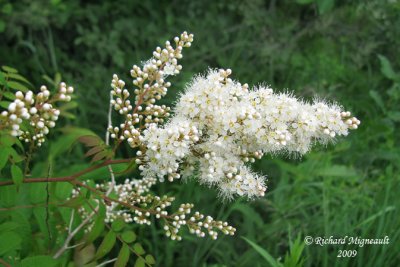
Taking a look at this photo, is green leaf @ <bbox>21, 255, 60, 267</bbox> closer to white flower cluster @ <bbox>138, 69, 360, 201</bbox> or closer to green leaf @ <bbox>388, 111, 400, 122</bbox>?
white flower cluster @ <bbox>138, 69, 360, 201</bbox>

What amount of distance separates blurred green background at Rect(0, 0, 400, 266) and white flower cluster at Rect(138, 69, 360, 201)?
989 millimetres

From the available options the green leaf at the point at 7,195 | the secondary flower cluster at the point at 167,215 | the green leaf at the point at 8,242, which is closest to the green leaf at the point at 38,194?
the green leaf at the point at 7,195

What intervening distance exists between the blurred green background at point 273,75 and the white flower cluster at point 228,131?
3.25 feet

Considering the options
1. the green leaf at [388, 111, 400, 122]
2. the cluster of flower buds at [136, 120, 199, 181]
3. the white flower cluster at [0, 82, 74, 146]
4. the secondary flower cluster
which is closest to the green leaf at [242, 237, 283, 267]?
the secondary flower cluster

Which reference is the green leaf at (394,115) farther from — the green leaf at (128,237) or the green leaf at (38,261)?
the green leaf at (38,261)

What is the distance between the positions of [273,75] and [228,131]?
2.86 metres

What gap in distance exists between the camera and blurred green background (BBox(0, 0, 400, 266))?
290 centimetres

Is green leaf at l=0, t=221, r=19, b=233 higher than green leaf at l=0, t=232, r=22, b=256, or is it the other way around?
green leaf at l=0, t=221, r=19, b=233

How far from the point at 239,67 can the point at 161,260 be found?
1939 mm

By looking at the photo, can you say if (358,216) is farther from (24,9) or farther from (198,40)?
(24,9)

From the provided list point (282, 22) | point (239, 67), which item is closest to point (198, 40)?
point (239, 67)

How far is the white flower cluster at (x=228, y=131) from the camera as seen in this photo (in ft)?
5.08

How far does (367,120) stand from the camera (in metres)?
3.17

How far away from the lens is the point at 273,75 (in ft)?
14.3
